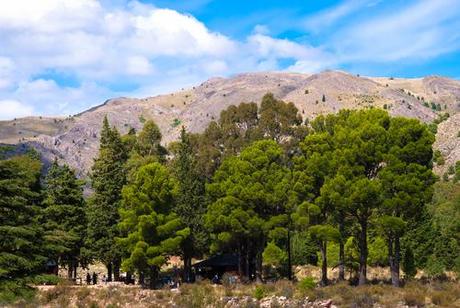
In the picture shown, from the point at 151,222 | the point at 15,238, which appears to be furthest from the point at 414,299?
the point at 15,238

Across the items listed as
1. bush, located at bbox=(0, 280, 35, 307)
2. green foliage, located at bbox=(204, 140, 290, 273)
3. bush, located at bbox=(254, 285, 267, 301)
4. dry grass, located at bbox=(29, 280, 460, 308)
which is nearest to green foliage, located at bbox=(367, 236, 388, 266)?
green foliage, located at bbox=(204, 140, 290, 273)

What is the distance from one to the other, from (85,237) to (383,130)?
85.4 ft

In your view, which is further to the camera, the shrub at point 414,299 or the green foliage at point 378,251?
the green foliage at point 378,251

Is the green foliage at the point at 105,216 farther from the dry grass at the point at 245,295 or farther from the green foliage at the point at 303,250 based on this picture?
the green foliage at the point at 303,250

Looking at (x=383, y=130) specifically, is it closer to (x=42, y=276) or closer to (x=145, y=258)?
(x=145, y=258)

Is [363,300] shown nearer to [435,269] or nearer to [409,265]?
[435,269]

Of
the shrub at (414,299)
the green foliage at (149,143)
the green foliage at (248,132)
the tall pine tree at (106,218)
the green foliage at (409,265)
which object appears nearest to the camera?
the shrub at (414,299)

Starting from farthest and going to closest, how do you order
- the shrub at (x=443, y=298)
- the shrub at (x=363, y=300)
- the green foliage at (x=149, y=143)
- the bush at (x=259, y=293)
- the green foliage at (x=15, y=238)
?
the green foliage at (x=149, y=143) → the bush at (x=259, y=293) → the shrub at (x=363, y=300) → the shrub at (x=443, y=298) → the green foliage at (x=15, y=238)

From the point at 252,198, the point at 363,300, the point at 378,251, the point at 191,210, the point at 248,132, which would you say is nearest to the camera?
the point at 363,300

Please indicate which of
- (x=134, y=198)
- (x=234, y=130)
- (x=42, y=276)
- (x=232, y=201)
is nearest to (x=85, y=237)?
(x=134, y=198)

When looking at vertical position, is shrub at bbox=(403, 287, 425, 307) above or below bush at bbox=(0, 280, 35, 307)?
below

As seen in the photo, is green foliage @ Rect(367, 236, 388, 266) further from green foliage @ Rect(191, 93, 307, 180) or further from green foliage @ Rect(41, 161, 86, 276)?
green foliage @ Rect(41, 161, 86, 276)

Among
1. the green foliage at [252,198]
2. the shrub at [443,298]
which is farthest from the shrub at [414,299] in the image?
the green foliage at [252,198]

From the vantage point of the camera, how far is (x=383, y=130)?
33.6 m
